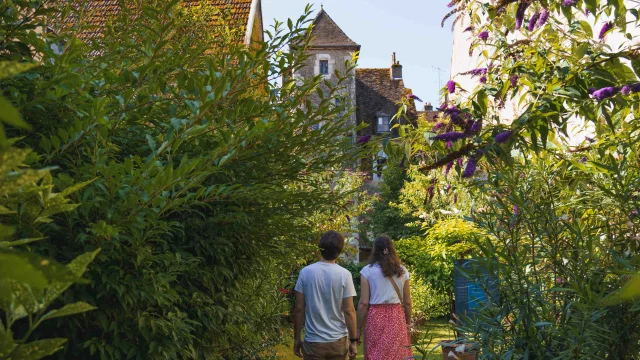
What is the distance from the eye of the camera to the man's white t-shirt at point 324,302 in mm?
6008

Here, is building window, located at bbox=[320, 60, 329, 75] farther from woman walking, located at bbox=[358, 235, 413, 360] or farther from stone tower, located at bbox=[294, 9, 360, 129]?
woman walking, located at bbox=[358, 235, 413, 360]

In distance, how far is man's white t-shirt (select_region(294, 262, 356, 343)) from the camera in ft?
19.7

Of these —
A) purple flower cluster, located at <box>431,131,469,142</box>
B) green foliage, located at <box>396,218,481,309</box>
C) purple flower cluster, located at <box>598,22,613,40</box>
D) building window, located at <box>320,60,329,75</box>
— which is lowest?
green foliage, located at <box>396,218,481,309</box>

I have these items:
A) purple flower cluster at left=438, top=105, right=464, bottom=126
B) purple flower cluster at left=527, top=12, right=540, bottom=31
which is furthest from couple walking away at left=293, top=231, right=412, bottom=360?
purple flower cluster at left=527, top=12, right=540, bottom=31

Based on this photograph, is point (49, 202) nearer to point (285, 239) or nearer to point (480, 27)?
point (285, 239)

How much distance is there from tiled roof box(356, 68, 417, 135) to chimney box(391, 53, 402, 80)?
275mm

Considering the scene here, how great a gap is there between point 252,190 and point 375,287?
466 centimetres

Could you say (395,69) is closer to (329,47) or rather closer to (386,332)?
(329,47)

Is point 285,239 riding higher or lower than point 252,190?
lower

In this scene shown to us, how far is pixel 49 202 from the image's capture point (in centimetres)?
156

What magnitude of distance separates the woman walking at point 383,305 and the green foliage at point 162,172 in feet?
11.0

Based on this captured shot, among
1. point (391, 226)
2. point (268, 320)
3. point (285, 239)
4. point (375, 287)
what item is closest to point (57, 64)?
point (285, 239)

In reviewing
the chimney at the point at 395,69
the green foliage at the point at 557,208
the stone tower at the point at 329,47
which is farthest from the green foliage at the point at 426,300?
the chimney at the point at 395,69

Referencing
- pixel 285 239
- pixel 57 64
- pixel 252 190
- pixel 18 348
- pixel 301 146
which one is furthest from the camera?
pixel 285 239
